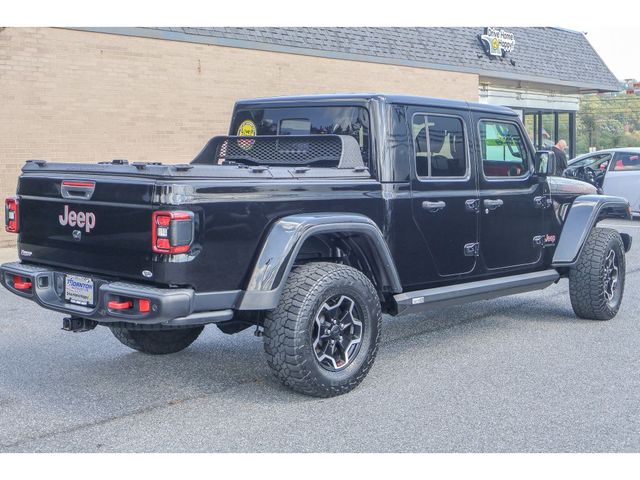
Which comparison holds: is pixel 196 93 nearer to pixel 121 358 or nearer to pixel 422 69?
pixel 422 69

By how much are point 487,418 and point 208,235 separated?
185 cm

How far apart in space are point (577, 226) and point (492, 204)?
117cm

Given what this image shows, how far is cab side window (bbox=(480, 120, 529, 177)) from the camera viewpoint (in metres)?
6.46

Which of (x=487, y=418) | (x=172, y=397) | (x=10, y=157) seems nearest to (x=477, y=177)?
(x=487, y=418)

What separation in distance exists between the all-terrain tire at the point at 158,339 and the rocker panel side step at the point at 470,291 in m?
1.48

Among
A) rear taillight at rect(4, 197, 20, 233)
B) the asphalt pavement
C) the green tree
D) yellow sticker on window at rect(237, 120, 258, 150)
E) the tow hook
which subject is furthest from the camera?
the green tree

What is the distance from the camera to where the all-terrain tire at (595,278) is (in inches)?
278

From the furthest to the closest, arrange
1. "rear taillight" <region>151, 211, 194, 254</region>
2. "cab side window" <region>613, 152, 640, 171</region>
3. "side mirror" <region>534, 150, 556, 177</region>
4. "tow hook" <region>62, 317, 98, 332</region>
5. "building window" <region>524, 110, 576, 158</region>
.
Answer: "building window" <region>524, 110, 576, 158</region> < "cab side window" <region>613, 152, 640, 171</region> < "side mirror" <region>534, 150, 556, 177</region> < "tow hook" <region>62, 317, 98, 332</region> < "rear taillight" <region>151, 211, 194, 254</region>

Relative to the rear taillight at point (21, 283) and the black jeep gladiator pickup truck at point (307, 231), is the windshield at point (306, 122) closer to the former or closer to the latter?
the black jeep gladiator pickup truck at point (307, 231)

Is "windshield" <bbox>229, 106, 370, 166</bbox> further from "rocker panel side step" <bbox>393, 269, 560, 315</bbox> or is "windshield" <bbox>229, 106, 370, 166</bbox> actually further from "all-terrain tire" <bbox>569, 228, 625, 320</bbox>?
"all-terrain tire" <bbox>569, 228, 625, 320</bbox>

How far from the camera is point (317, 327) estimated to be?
16.5 feet

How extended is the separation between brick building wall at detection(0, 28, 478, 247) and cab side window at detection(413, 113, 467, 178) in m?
7.97

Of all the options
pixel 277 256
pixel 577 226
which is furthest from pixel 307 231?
pixel 577 226

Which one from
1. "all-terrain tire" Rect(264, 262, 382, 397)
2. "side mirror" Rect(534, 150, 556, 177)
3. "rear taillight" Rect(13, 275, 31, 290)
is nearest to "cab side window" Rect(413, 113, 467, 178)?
"side mirror" Rect(534, 150, 556, 177)
